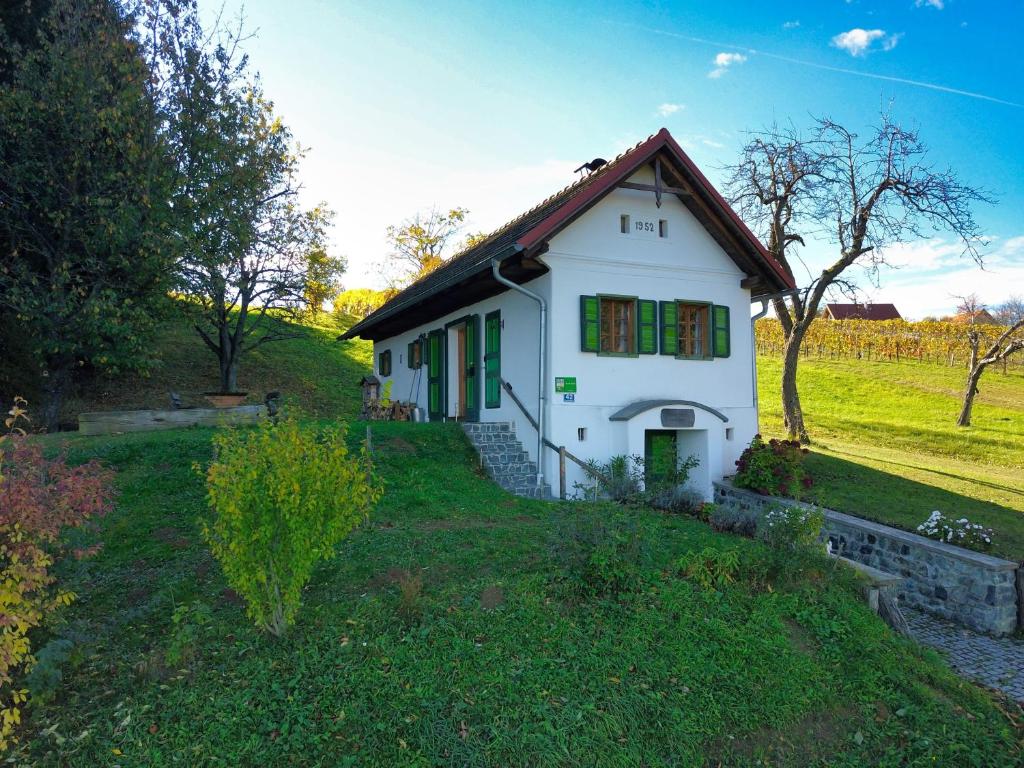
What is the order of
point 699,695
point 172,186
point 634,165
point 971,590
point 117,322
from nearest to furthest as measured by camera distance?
1. point 699,695
2. point 971,590
3. point 634,165
4. point 117,322
5. point 172,186

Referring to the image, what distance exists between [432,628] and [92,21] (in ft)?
48.3

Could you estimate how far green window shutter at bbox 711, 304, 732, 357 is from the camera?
12.4 m

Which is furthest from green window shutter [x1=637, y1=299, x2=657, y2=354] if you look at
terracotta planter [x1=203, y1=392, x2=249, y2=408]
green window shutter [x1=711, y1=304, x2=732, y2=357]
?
terracotta planter [x1=203, y1=392, x2=249, y2=408]

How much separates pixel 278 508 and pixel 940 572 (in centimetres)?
766

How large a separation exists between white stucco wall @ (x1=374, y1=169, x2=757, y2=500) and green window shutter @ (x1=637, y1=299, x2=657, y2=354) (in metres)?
0.16

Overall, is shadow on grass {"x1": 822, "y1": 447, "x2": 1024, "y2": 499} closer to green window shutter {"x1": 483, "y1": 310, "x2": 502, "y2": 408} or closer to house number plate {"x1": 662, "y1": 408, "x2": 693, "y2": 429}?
house number plate {"x1": 662, "y1": 408, "x2": 693, "y2": 429}

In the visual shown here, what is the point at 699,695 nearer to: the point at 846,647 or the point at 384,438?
the point at 846,647

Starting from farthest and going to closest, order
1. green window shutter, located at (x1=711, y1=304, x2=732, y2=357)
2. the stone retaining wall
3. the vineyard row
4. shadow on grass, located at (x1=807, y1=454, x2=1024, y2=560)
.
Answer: the vineyard row < green window shutter, located at (x1=711, y1=304, x2=732, y2=357) < shadow on grass, located at (x1=807, y1=454, x2=1024, y2=560) < the stone retaining wall

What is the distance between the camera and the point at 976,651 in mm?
6469

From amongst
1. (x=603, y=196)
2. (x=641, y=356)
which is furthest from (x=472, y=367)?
(x=603, y=196)

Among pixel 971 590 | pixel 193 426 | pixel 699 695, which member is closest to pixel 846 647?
pixel 699 695

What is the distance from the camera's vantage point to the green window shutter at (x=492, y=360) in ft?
41.5

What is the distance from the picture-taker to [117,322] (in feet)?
41.2

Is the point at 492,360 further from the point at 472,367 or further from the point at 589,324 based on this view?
the point at 589,324
